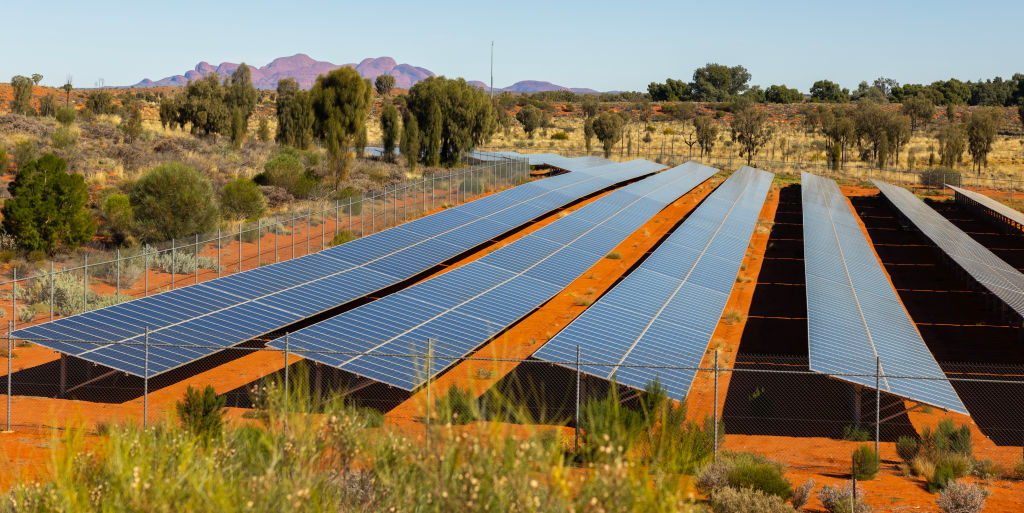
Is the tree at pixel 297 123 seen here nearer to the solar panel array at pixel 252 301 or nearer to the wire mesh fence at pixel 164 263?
the wire mesh fence at pixel 164 263

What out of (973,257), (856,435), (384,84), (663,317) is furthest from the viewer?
(384,84)

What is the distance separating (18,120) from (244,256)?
3048cm

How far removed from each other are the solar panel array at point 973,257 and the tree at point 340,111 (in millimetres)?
29177

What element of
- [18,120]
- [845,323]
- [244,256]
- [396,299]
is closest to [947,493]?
[845,323]

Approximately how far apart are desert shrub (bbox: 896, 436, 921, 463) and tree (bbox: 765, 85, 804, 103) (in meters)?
141

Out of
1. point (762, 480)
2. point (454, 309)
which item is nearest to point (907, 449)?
point (762, 480)

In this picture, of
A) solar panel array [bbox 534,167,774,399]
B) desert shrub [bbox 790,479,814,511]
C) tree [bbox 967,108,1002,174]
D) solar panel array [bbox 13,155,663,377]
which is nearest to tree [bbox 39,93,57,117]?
solar panel array [bbox 13,155,663,377]

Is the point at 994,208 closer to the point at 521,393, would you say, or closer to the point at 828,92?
the point at 521,393

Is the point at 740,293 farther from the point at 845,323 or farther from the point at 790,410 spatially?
the point at 790,410

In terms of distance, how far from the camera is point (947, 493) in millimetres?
13977

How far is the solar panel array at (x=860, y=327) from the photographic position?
1734 centimetres

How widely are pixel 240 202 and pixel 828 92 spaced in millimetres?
139593

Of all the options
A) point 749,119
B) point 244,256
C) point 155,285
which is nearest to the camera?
point 155,285

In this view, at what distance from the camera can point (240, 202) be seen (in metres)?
40.2
